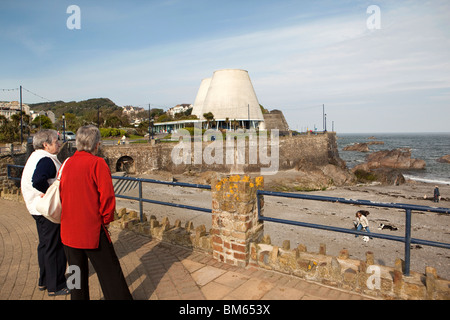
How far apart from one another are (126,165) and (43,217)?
87.9ft

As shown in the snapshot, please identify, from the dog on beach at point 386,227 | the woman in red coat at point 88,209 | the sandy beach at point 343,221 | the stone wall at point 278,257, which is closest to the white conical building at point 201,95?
the sandy beach at point 343,221

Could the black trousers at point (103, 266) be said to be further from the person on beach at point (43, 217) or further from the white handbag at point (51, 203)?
the person on beach at point (43, 217)

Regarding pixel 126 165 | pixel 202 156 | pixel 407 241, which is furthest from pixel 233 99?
pixel 407 241

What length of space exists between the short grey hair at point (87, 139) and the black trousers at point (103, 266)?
0.71 m

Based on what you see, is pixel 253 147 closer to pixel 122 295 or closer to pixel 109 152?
pixel 109 152

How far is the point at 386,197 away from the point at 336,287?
757 inches

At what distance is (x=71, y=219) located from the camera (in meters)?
2.53

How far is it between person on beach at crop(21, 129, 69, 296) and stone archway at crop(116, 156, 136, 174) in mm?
25937

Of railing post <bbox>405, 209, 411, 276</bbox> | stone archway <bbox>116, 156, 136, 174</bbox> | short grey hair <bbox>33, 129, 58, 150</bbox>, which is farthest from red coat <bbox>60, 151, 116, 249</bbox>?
stone archway <bbox>116, 156, 136, 174</bbox>

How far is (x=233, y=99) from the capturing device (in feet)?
189

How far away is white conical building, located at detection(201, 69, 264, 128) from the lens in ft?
187

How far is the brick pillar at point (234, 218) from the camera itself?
3693 mm
